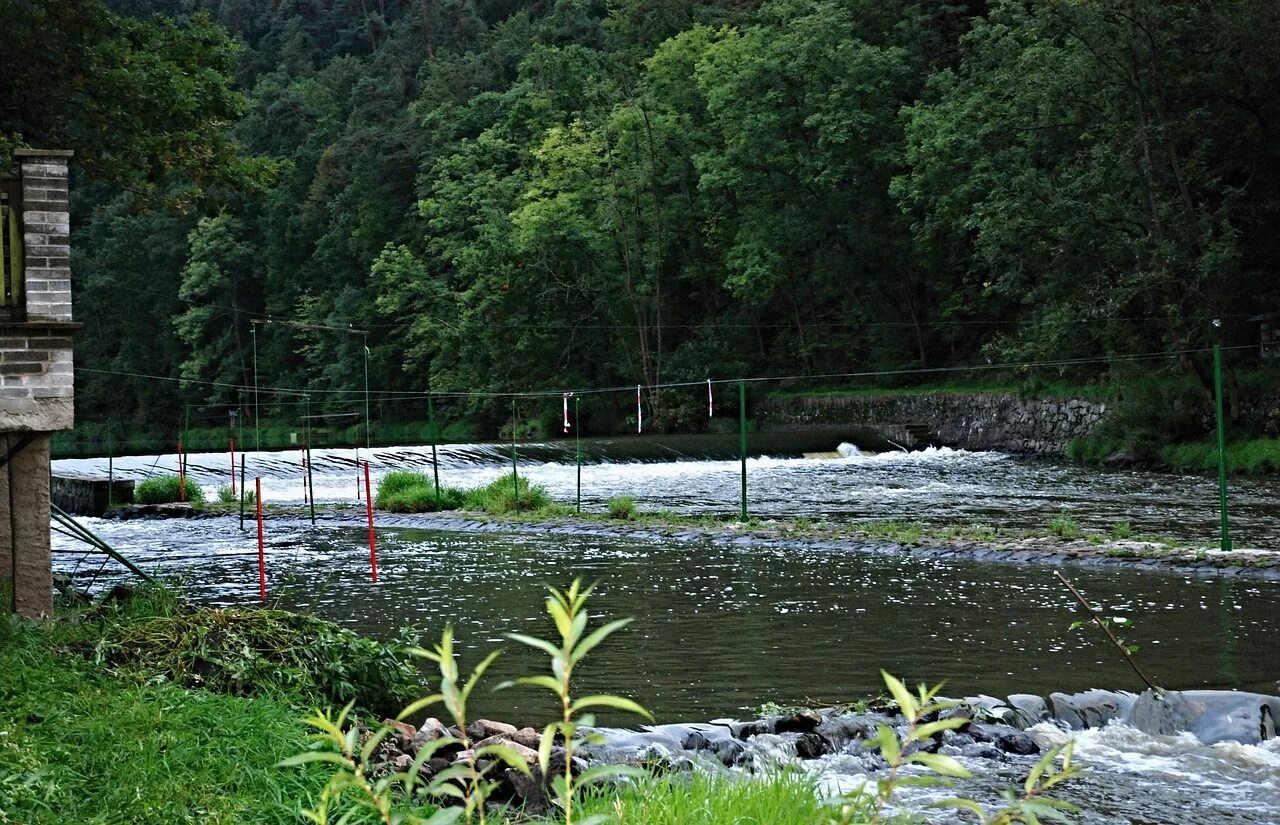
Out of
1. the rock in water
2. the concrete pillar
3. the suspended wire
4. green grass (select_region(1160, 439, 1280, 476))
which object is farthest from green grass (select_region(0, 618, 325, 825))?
green grass (select_region(1160, 439, 1280, 476))

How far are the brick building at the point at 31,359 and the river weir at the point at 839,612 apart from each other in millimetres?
2974

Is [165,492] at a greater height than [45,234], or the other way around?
[45,234]

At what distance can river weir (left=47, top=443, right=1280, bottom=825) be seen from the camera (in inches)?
261

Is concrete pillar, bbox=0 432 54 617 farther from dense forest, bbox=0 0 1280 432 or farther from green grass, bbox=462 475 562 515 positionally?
green grass, bbox=462 475 562 515

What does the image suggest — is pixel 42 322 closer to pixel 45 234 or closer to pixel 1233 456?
pixel 45 234

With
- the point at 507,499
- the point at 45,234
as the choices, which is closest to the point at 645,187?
the point at 507,499

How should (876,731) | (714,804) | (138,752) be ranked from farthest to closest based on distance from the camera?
(876,731)
(138,752)
(714,804)

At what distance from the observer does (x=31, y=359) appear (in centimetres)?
778

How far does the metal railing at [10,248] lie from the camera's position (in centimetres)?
781

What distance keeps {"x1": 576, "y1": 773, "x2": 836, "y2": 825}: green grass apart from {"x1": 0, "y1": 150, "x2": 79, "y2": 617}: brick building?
5.00 metres

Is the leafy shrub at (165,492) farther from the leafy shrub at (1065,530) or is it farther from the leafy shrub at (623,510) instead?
the leafy shrub at (1065,530)

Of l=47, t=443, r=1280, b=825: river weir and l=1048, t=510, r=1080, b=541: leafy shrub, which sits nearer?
l=47, t=443, r=1280, b=825: river weir

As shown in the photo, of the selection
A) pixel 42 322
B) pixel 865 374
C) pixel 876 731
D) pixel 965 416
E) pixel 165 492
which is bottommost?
pixel 876 731

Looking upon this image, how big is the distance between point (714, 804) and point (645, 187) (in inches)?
1957
